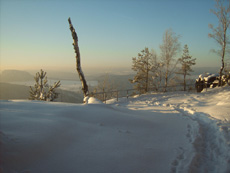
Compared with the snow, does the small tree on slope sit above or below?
above

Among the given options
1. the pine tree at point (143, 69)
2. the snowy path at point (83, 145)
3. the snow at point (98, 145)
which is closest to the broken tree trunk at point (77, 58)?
Result: the snow at point (98, 145)

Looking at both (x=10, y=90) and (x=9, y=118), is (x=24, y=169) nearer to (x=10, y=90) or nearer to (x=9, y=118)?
(x=9, y=118)

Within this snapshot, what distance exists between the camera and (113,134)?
3715 millimetres

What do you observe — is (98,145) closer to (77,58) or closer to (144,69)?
(77,58)

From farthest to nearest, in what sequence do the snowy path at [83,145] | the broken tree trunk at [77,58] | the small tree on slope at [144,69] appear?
1. the small tree on slope at [144,69]
2. the broken tree trunk at [77,58]
3. the snowy path at [83,145]

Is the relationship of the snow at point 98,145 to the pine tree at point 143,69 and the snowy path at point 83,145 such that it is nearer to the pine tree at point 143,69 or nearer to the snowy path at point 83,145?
the snowy path at point 83,145

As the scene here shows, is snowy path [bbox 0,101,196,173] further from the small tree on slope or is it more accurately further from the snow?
the small tree on slope

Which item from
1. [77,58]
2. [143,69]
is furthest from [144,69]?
[77,58]

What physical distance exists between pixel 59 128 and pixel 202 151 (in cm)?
374

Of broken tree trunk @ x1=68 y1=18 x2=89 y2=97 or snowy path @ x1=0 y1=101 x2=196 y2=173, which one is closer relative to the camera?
snowy path @ x1=0 y1=101 x2=196 y2=173

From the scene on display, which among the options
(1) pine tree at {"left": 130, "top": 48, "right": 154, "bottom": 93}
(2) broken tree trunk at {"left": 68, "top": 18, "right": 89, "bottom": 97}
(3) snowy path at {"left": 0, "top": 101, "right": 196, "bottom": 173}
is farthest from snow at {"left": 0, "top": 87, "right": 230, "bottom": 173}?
(1) pine tree at {"left": 130, "top": 48, "right": 154, "bottom": 93}

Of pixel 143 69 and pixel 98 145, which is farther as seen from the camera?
pixel 143 69

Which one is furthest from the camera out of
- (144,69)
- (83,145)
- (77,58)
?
(144,69)

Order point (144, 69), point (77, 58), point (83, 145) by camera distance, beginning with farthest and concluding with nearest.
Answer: point (144, 69)
point (77, 58)
point (83, 145)
